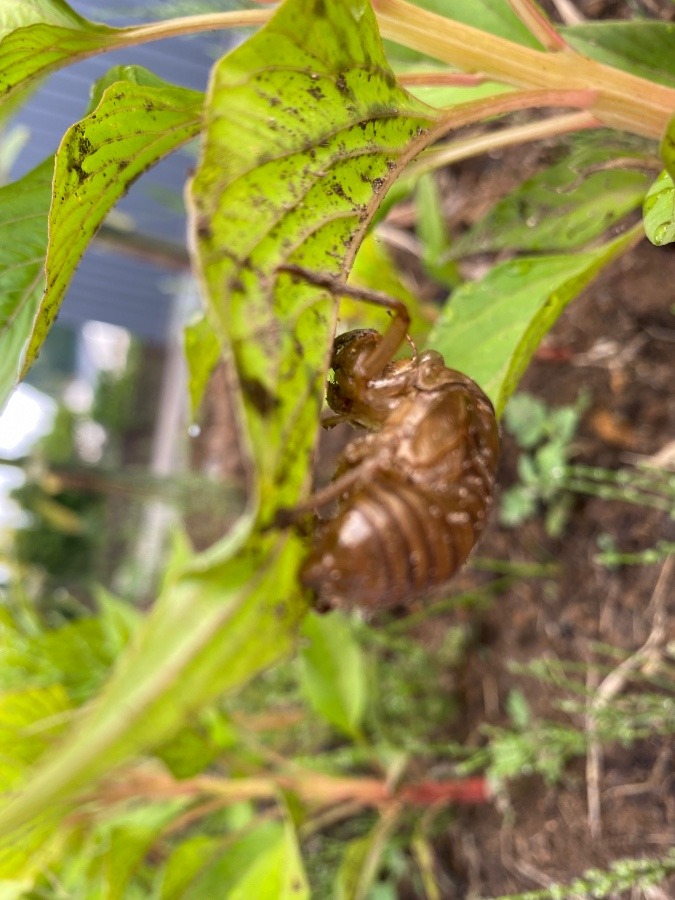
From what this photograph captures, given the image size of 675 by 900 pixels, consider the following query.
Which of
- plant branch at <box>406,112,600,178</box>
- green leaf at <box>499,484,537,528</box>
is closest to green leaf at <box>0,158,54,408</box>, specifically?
plant branch at <box>406,112,600,178</box>

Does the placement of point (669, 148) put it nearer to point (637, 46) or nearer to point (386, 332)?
point (386, 332)

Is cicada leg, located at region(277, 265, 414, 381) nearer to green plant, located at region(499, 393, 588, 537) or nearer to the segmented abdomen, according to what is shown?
the segmented abdomen

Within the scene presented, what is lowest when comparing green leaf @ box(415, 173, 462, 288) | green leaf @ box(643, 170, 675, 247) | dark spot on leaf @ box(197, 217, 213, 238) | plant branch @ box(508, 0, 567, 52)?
green leaf @ box(415, 173, 462, 288)

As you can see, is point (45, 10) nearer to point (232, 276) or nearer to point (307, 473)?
point (232, 276)

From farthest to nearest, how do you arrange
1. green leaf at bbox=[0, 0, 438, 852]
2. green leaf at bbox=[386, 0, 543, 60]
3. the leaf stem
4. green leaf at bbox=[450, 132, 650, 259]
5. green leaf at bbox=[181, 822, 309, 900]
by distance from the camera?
green leaf at bbox=[181, 822, 309, 900], green leaf at bbox=[450, 132, 650, 259], green leaf at bbox=[386, 0, 543, 60], the leaf stem, green leaf at bbox=[0, 0, 438, 852]

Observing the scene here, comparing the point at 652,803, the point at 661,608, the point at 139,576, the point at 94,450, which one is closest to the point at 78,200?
the point at 661,608

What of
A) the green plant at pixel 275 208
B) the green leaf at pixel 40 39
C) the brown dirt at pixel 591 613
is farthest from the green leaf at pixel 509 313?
the brown dirt at pixel 591 613
